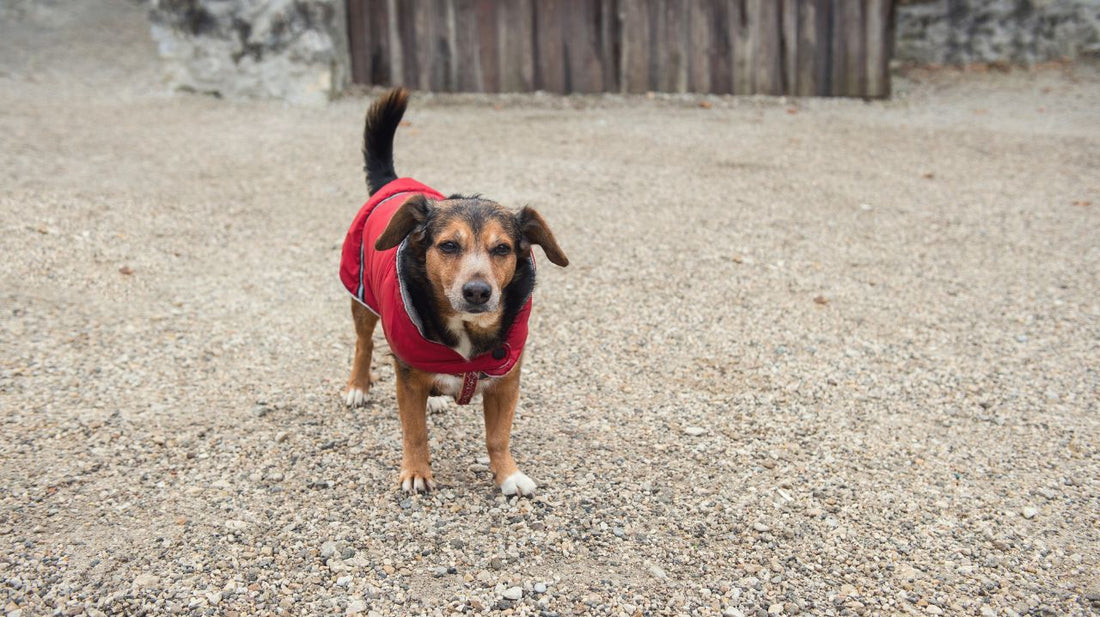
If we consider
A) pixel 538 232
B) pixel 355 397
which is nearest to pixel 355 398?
pixel 355 397

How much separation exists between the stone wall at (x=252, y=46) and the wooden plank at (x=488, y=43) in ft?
5.48

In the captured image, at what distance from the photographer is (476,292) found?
309 cm

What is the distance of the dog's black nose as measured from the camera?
10.1ft

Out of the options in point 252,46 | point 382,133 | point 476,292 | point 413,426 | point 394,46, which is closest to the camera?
point 476,292

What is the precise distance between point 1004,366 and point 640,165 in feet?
13.8

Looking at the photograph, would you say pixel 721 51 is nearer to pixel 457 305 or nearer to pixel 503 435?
pixel 503 435

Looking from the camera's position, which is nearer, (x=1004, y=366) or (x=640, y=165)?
(x=1004, y=366)

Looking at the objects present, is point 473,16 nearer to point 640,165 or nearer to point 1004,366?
point 640,165

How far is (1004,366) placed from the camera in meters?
4.84

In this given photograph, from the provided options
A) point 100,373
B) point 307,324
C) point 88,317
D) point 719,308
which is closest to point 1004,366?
point 719,308

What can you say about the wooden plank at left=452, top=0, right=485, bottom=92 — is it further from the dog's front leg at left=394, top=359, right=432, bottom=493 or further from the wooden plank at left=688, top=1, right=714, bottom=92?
the dog's front leg at left=394, top=359, right=432, bottom=493

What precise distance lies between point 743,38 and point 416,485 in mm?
8641

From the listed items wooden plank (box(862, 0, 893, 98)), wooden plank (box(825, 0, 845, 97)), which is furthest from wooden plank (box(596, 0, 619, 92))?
wooden plank (box(862, 0, 893, 98))

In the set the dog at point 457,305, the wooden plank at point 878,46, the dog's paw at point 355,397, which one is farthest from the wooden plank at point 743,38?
the dog at point 457,305
